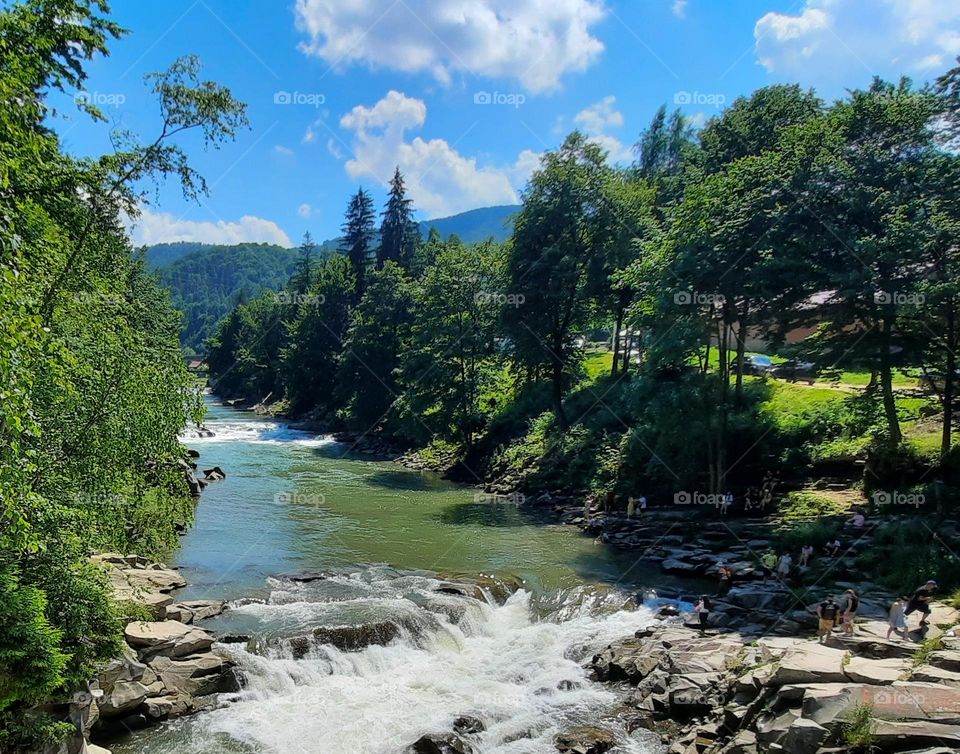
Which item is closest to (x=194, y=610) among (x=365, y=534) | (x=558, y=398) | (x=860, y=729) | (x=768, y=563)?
(x=365, y=534)

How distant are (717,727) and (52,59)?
64.4ft

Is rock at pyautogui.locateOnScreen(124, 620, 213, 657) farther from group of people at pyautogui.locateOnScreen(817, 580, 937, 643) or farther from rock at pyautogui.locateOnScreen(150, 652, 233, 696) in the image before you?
group of people at pyautogui.locateOnScreen(817, 580, 937, 643)

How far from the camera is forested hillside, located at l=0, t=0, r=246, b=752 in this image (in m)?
9.16

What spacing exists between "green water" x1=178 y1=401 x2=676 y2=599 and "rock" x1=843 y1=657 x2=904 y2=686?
896 cm

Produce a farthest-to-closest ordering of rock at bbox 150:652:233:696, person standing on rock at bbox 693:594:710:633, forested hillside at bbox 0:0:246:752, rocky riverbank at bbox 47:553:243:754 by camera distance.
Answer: person standing on rock at bbox 693:594:710:633, rock at bbox 150:652:233:696, rocky riverbank at bbox 47:553:243:754, forested hillside at bbox 0:0:246:752

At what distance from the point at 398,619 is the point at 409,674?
6.54ft

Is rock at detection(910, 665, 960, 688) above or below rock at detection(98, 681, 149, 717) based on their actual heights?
above

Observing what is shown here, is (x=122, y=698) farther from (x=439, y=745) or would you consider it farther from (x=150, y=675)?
(x=439, y=745)

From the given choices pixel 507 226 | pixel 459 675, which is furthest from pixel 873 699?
pixel 507 226

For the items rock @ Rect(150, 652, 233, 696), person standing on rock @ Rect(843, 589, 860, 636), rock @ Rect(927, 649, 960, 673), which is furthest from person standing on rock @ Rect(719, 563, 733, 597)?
rock @ Rect(150, 652, 233, 696)

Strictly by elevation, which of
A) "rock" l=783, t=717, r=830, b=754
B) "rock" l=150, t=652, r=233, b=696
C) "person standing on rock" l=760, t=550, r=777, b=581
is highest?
"person standing on rock" l=760, t=550, r=777, b=581

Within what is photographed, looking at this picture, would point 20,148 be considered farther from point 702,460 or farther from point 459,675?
point 702,460

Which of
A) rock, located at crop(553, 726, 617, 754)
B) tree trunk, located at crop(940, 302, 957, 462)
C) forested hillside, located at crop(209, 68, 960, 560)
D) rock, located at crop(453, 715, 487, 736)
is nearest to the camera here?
rock, located at crop(553, 726, 617, 754)

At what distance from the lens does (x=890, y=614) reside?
14.9 m
